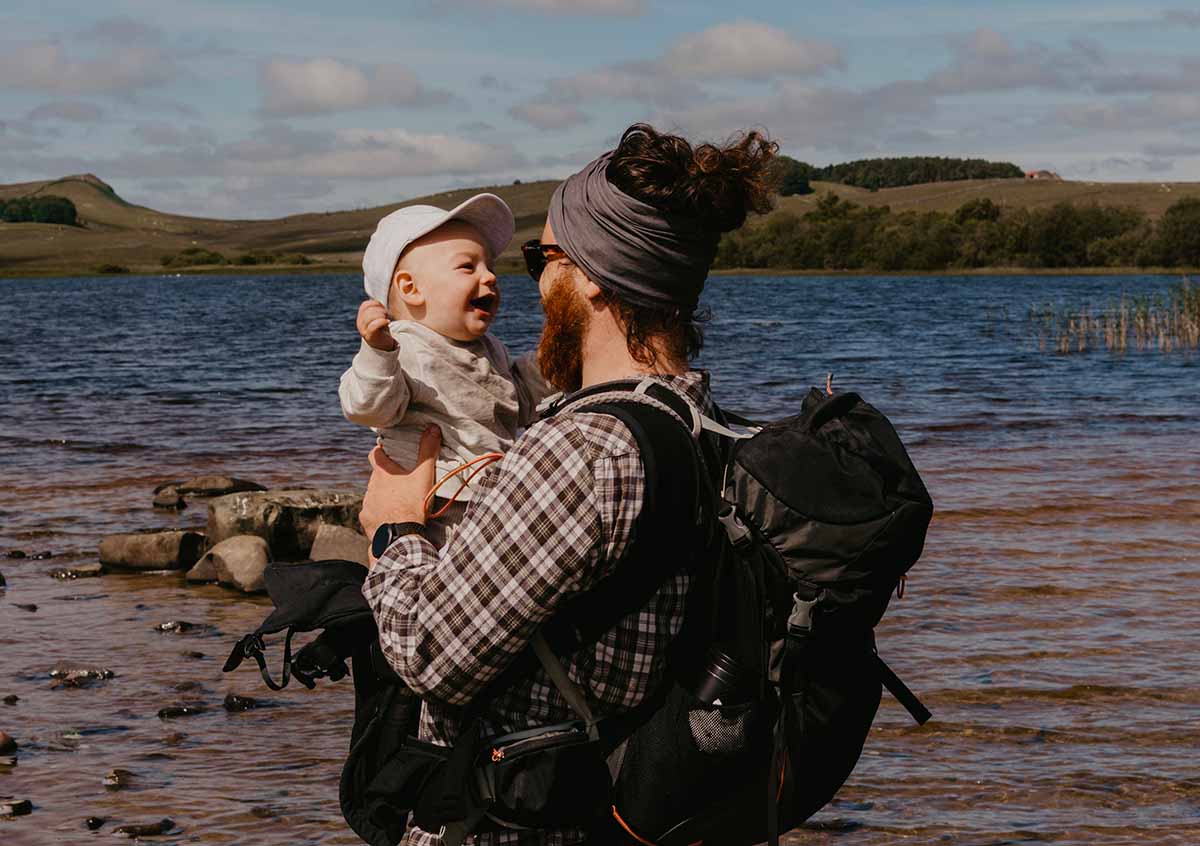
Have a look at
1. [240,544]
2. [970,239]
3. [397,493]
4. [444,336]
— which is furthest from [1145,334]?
[970,239]

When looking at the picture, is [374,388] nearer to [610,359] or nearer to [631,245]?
[610,359]

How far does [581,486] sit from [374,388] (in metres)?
1.05

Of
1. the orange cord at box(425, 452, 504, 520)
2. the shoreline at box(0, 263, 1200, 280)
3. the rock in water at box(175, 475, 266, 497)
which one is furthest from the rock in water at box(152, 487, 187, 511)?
the shoreline at box(0, 263, 1200, 280)

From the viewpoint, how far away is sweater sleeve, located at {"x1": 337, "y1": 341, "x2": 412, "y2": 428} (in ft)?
11.5

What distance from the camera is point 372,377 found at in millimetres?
3504

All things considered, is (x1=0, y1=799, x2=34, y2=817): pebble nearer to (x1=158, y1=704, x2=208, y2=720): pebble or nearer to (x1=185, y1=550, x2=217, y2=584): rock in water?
(x1=158, y1=704, x2=208, y2=720): pebble

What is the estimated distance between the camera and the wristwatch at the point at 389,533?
10.1 ft

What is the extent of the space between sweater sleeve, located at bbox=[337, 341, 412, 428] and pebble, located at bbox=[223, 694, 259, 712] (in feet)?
17.0

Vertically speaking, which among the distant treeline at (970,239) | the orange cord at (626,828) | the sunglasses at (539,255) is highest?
the distant treeline at (970,239)

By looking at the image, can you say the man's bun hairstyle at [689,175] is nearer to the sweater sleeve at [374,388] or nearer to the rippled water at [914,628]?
the sweater sleeve at [374,388]

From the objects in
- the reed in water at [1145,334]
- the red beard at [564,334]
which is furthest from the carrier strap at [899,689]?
the reed in water at [1145,334]

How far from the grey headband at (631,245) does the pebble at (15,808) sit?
4867 millimetres

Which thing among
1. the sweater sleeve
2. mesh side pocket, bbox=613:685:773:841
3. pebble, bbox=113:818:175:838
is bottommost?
pebble, bbox=113:818:175:838

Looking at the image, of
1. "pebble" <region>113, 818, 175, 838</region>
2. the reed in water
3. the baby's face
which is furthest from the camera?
the reed in water
